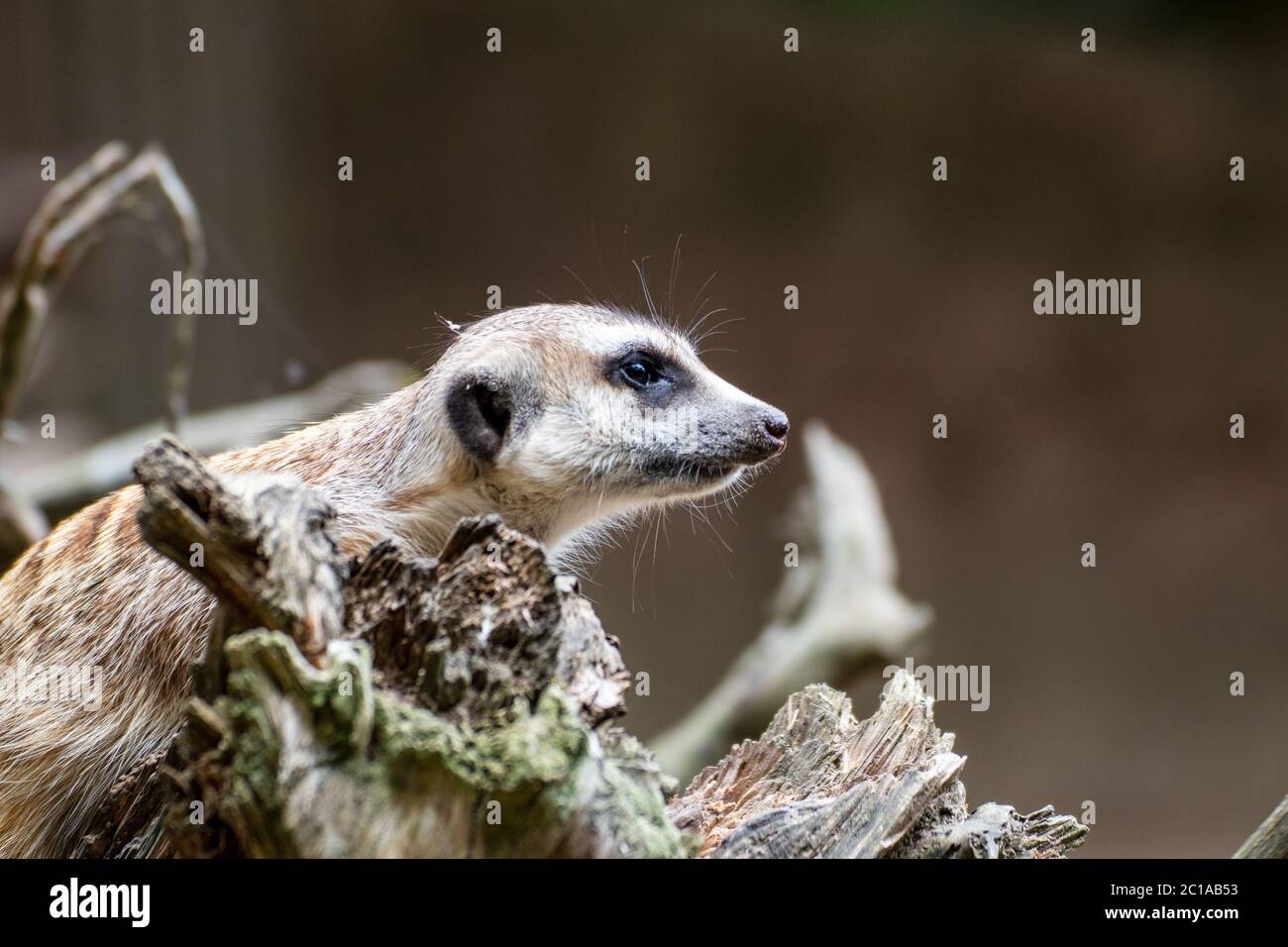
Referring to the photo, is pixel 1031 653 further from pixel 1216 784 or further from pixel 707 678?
pixel 707 678

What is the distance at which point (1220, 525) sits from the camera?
8055mm

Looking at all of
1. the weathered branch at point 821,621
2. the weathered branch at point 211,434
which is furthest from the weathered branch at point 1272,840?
the weathered branch at point 211,434

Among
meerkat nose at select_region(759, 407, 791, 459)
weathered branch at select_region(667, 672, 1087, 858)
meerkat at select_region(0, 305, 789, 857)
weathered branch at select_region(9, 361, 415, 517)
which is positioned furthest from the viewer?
weathered branch at select_region(9, 361, 415, 517)

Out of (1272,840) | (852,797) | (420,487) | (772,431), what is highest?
(772,431)

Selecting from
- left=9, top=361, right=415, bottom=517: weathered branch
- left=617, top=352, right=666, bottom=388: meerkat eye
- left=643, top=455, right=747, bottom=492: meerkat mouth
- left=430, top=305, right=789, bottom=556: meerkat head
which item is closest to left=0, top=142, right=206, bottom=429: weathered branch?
left=9, top=361, right=415, bottom=517: weathered branch

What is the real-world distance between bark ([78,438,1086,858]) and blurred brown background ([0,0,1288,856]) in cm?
397

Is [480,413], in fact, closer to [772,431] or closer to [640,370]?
[640,370]

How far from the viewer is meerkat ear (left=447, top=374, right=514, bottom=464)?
2.79 m

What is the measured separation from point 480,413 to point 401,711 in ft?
4.04

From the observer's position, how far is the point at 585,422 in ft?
9.48

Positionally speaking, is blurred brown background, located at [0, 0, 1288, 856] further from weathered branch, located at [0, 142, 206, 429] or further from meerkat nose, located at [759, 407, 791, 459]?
meerkat nose, located at [759, 407, 791, 459]

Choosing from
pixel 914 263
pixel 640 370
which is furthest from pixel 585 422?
pixel 914 263

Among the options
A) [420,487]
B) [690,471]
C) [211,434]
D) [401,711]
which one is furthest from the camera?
[211,434]

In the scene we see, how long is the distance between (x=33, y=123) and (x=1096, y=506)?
6943 millimetres
